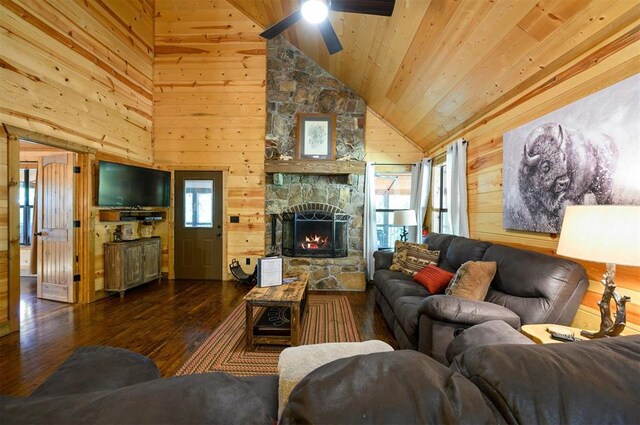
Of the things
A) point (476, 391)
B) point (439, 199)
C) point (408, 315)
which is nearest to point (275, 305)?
point (408, 315)

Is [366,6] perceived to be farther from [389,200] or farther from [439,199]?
[389,200]

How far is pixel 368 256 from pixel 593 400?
421cm

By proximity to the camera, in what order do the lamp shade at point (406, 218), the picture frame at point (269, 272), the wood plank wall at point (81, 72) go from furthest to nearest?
the lamp shade at point (406, 218) < the wood plank wall at point (81, 72) < the picture frame at point (269, 272)

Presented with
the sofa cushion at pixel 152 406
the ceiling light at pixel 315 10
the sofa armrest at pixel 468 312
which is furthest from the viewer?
the ceiling light at pixel 315 10

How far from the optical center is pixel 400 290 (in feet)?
8.80

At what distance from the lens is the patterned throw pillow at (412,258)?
3.30 m

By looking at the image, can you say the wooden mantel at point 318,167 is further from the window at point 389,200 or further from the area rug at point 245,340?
the area rug at point 245,340

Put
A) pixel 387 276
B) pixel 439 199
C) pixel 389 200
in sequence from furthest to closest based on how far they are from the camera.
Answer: pixel 389 200, pixel 439 199, pixel 387 276

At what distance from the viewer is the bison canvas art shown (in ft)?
5.17

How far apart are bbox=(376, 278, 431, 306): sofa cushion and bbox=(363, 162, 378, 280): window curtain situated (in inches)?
62.6

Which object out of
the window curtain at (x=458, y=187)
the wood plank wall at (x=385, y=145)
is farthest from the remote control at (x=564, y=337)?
the wood plank wall at (x=385, y=145)

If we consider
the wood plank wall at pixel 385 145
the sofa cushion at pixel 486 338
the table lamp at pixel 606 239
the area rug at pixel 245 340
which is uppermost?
the wood plank wall at pixel 385 145

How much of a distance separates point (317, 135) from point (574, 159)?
3569mm

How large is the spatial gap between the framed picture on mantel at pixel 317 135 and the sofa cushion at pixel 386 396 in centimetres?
447
